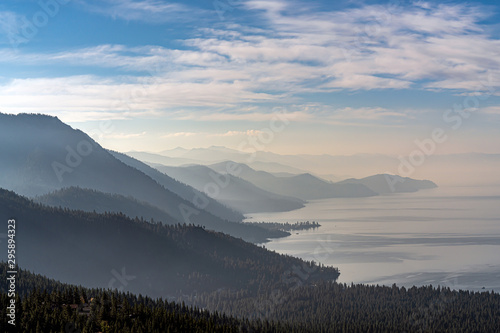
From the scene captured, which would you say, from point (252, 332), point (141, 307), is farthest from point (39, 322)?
point (252, 332)

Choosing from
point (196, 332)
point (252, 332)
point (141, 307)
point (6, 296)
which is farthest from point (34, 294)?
point (252, 332)

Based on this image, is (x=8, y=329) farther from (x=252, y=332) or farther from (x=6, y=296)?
(x=252, y=332)

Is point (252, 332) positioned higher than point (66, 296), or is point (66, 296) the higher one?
point (66, 296)

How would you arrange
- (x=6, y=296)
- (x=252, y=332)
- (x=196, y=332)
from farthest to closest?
(x=252, y=332), (x=196, y=332), (x=6, y=296)

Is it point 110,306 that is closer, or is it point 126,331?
point 126,331

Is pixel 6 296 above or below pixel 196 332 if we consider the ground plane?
above

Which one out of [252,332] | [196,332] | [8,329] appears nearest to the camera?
[8,329]

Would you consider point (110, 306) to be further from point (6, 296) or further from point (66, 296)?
point (6, 296)

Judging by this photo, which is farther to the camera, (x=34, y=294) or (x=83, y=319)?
(x=34, y=294)

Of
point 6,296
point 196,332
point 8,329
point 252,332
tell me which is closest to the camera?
point 8,329
